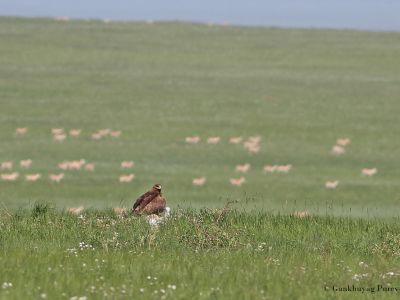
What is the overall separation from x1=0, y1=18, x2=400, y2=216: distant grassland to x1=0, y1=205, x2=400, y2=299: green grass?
157 cm

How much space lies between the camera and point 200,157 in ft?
85.4

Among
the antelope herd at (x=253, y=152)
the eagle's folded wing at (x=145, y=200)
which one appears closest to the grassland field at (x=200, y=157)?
the antelope herd at (x=253, y=152)

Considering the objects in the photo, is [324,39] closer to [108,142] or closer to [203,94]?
[203,94]

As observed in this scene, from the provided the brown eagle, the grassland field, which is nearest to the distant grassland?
the grassland field

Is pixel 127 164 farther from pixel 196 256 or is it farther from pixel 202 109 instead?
pixel 196 256

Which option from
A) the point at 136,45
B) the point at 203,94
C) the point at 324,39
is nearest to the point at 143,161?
the point at 203,94

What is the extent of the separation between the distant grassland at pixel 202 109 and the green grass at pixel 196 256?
1.57 metres

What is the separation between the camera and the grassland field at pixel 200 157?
36.0 feet

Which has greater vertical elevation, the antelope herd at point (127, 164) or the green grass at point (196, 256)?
the antelope herd at point (127, 164)

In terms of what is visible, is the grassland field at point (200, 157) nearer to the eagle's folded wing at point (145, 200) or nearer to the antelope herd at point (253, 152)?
the antelope herd at point (253, 152)

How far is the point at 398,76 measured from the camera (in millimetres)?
36562

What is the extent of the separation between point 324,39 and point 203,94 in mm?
12577

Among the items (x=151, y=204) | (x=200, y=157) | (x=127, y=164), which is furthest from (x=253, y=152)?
(x=151, y=204)

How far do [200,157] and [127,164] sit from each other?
2067 mm
